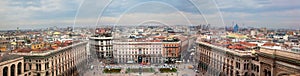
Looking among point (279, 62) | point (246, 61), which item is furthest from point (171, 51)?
point (279, 62)

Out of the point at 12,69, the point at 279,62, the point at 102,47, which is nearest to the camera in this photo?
the point at 279,62

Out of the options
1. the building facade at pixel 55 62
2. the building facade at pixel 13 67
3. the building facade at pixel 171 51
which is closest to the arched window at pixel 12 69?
the building facade at pixel 13 67

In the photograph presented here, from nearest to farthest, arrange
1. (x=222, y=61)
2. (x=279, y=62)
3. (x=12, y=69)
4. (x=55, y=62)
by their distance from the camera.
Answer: (x=279, y=62) → (x=12, y=69) → (x=55, y=62) → (x=222, y=61)

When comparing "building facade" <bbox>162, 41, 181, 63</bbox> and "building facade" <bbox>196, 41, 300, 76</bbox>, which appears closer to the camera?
"building facade" <bbox>196, 41, 300, 76</bbox>

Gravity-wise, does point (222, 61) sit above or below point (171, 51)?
above

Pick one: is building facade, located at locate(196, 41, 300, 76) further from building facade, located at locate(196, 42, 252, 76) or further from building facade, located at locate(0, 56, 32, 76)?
building facade, located at locate(0, 56, 32, 76)

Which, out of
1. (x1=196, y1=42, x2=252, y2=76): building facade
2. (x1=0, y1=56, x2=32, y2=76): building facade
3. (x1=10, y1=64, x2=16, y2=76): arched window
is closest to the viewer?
Result: (x1=0, y1=56, x2=32, y2=76): building facade

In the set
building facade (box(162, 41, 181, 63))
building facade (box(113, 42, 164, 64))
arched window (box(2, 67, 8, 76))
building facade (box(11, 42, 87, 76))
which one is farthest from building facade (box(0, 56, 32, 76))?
building facade (box(162, 41, 181, 63))

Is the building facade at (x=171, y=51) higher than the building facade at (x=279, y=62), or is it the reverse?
the building facade at (x=279, y=62)

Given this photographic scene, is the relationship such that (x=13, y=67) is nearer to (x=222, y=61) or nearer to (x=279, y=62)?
(x=279, y=62)

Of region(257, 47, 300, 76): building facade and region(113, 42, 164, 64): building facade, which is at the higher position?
region(257, 47, 300, 76): building facade

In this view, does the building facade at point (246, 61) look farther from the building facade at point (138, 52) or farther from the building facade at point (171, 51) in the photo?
the building facade at point (138, 52)

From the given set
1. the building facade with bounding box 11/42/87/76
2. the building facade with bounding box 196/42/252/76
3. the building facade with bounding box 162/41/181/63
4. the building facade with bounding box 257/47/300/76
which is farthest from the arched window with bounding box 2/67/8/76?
the building facade with bounding box 162/41/181/63

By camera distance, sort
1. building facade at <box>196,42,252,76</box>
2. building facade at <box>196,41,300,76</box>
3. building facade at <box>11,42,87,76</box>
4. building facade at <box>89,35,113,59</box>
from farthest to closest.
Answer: building facade at <box>89,35,113,59</box>, building facade at <box>196,42,252,76</box>, building facade at <box>11,42,87,76</box>, building facade at <box>196,41,300,76</box>
